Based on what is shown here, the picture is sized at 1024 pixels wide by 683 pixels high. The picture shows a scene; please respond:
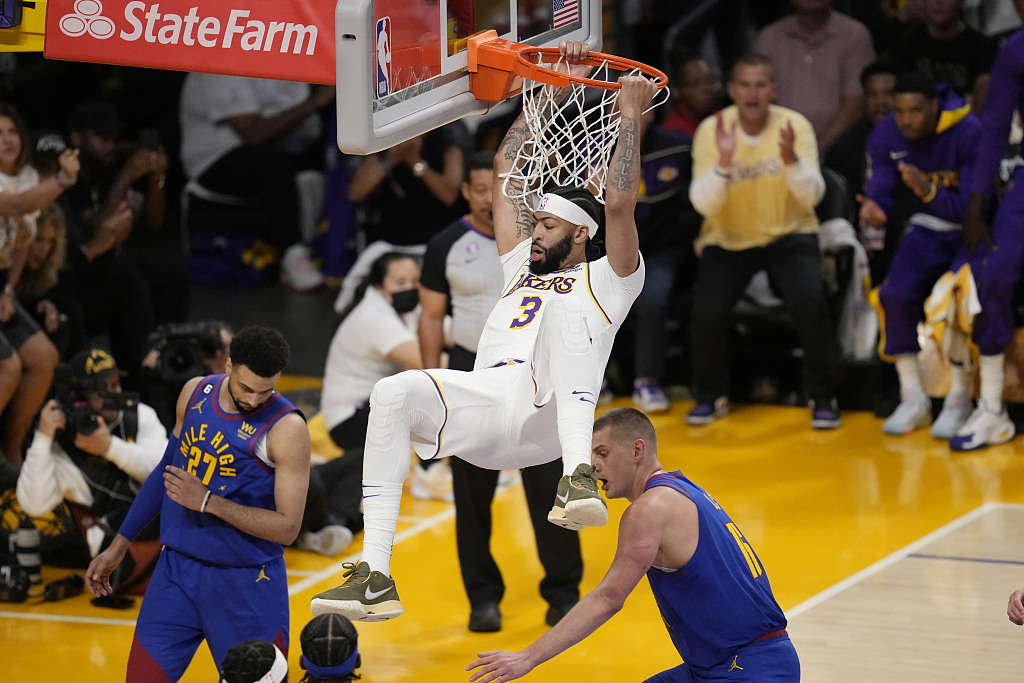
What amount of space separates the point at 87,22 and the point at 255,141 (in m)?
8.05

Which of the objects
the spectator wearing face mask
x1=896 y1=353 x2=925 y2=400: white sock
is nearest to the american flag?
the spectator wearing face mask

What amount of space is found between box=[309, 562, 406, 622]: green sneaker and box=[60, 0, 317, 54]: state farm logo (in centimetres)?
211

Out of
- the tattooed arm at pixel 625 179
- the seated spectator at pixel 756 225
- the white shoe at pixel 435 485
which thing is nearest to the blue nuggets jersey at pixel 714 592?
the tattooed arm at pixel 625 179

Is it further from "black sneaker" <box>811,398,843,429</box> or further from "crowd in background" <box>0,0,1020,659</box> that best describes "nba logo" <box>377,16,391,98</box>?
"black sneaker" <box>811,398,843,429</box>

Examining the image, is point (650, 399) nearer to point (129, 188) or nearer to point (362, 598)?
point (129, 188)

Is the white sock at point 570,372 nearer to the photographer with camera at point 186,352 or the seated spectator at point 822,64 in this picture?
the photographer with camera at point 186,352

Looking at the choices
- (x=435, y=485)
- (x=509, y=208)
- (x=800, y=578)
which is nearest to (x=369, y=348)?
(x=435, y=485)

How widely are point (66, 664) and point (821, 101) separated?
7106 millimetres

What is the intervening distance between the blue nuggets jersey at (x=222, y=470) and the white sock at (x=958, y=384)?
5.53 m

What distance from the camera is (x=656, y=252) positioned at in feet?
37.4

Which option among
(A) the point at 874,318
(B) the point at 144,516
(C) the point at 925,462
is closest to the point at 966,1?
(A) the point at 874,318

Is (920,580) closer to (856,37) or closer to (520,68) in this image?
(520,68)

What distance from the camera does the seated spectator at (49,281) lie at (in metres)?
9.85

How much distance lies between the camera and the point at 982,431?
10.1 m
